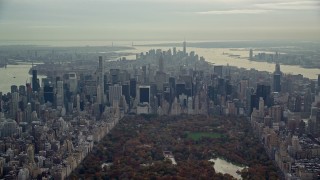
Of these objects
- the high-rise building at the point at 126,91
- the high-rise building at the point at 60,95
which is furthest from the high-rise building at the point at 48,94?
the high-rise building at the point at 126,91

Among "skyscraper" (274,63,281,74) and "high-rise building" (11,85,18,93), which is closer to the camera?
"high-rise building" (11,85,18,93)

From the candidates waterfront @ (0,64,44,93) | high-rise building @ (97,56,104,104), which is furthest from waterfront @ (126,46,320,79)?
waterfront @ (0,64,44,93)

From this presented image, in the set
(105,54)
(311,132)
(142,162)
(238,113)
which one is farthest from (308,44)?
(105,54)

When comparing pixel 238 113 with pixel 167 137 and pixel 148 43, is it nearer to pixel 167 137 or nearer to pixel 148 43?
pixel 167 137

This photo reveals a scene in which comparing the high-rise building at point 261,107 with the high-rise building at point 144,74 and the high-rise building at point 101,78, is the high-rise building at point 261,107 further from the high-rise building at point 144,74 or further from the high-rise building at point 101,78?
the high-rise building at point 144,74

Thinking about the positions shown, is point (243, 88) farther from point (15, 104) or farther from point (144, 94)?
point (15, 104)

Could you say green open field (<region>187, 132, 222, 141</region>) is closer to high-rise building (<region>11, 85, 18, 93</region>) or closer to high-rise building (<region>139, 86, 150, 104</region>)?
high-rise building (<region>139, 86, 150, 104</region>)
